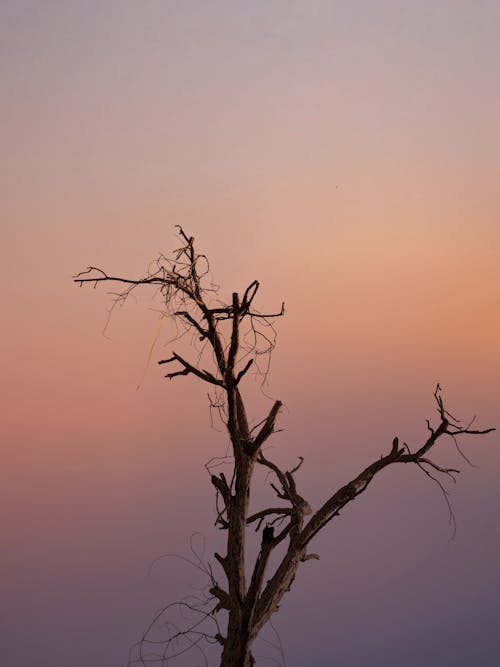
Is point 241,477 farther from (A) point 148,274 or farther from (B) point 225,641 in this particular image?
(A) point 148,274

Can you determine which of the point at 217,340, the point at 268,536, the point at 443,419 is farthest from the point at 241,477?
the point at 443,419

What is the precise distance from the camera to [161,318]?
3404 mm

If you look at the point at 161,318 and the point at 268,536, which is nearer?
the point at 268,536

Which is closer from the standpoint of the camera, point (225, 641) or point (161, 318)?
point (225, 641)

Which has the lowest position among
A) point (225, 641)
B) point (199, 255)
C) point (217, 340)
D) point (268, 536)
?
point (225, 641)

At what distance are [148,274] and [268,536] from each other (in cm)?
87

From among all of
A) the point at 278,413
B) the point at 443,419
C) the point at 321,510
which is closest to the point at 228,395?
the point at 278,413

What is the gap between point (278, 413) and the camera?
3270 millimetres

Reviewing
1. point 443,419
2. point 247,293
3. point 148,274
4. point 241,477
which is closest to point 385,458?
point 443,419

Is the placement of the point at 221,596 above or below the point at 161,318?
below

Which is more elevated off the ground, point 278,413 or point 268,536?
point 278,413

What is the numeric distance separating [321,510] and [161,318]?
2.50 ft

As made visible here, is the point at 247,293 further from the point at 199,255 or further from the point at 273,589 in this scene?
the point at 273,589

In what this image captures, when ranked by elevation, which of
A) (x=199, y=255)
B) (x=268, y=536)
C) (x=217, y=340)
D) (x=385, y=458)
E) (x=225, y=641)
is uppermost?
(x=199, y=255)
